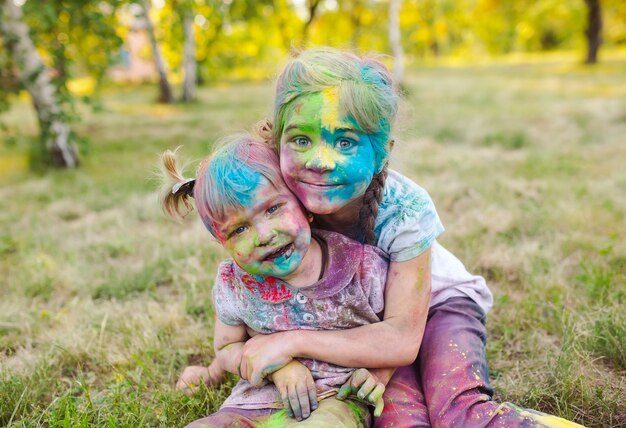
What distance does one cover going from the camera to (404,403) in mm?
1821

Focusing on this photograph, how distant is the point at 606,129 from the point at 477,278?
568 centimetres

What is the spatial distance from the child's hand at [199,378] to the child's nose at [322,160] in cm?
101

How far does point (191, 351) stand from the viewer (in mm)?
2492

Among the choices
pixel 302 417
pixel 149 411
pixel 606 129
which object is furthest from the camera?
pixel 606 129

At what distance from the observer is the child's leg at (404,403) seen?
1757 mm

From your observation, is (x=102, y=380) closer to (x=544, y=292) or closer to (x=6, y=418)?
(x=6, y=418)

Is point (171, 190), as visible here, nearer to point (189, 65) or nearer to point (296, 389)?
point (296, 389)

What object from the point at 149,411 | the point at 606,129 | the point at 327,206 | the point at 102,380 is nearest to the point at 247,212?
the point at 327,206

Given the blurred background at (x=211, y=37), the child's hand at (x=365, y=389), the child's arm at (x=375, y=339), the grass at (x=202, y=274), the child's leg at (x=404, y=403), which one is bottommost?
the grass at (x=202, y=274)

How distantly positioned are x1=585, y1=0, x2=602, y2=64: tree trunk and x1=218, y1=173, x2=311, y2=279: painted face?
63.2 feet

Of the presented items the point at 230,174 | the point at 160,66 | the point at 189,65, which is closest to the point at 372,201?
the point at 230,174

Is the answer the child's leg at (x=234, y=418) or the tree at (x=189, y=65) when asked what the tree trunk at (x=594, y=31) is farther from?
the child's leg at (x=234, y=418)

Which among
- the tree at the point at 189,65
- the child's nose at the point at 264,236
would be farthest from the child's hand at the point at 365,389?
the tree at the point at 189,65

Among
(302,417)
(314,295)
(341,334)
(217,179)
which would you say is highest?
(217,179)
